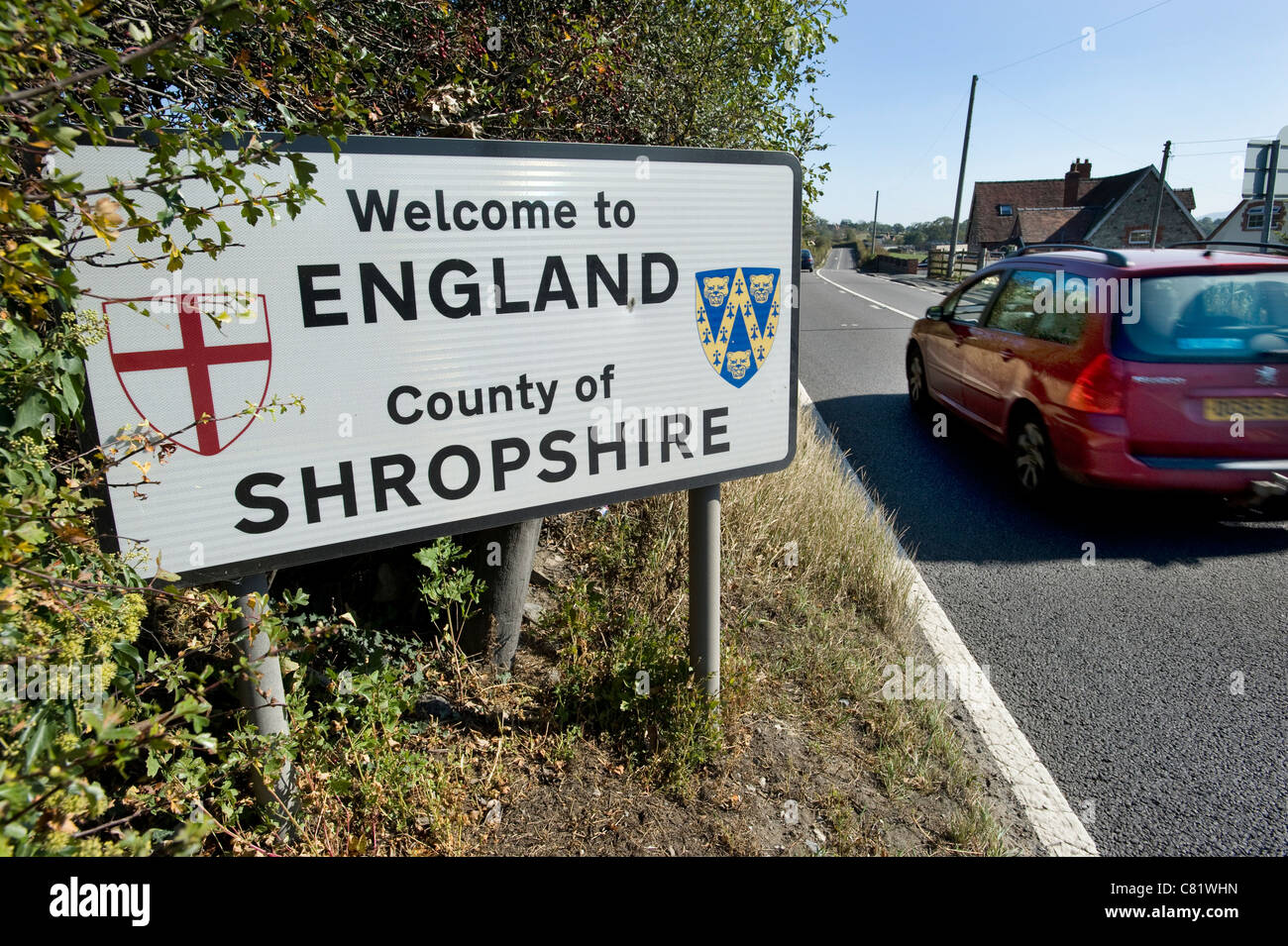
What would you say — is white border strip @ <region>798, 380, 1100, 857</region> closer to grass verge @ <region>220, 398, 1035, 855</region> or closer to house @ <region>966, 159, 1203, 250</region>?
grass verge @ <region>220, 398, 1035, 855</region>

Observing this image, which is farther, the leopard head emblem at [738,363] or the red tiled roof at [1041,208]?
the red tiled roof at [1041,208]

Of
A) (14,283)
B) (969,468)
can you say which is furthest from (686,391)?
(969,468)

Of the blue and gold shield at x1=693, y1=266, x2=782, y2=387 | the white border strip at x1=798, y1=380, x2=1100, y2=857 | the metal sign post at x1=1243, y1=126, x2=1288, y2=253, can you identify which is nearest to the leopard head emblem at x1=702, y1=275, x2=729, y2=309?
the blue and gold shield at x1=693, y1=266, x2=782, y2=387

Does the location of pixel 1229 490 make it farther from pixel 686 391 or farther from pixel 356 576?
pixel 356 576

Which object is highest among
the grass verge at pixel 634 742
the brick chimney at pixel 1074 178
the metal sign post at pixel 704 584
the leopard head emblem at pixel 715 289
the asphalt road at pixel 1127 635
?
the brick chimney at pixel 1074 178

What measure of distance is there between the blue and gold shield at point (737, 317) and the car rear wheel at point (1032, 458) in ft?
12.8

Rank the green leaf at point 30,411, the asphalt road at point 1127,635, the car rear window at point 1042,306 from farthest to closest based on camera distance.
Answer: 1. the car rear window at point 1042,306
2. the asphalt road at point 1127,635
3. the green leaf at point 30,411

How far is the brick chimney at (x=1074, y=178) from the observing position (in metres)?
64.0

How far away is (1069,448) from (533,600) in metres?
3.86

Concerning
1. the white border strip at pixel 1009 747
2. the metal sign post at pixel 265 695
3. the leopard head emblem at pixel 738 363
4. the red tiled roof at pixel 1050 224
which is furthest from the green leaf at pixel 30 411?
the red tiled roof at pixel 1050 224

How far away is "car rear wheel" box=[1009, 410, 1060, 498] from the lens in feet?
19.0

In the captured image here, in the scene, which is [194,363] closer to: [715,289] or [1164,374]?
[715,289]

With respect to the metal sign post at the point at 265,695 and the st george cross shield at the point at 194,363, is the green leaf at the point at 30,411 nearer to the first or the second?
the st george cross shield at the point at 194,363

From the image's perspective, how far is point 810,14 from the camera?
7055mm
